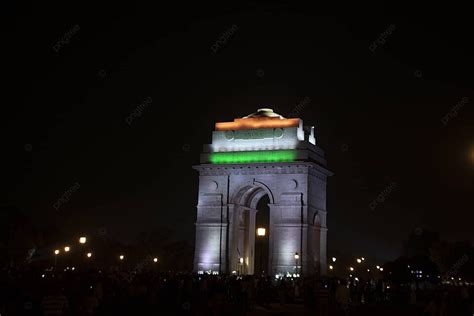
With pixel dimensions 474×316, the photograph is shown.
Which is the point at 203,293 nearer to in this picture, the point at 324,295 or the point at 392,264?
the point at 324,295

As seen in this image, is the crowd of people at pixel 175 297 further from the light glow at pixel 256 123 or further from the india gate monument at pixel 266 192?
the light glow at pixel 256 123

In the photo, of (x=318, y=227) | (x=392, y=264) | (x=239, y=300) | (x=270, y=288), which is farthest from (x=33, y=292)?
(x=392, y=264)

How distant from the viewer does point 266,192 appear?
54969 mm

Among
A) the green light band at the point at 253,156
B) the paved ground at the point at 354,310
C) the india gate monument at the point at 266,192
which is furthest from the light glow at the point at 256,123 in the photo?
the paved ground at the point at 354,310

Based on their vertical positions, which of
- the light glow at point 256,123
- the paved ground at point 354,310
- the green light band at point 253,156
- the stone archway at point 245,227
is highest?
the light glow at point 256,123

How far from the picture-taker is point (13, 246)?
6819 centimetres

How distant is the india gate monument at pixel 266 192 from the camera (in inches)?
2063

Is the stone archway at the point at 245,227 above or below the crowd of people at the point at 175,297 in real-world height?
above

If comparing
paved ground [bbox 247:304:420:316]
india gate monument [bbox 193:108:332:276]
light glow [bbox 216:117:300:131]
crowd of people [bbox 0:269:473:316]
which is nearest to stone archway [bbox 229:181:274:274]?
india gate monument [bbox 193:108:332:276]

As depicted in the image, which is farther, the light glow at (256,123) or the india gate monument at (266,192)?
the light glow at (256,123)

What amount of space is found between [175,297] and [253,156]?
26956 mm

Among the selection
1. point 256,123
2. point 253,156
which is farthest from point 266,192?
point 256,123

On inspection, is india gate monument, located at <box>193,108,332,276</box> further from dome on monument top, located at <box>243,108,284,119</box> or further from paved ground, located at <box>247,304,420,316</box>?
paved ground, located at <box>247,304,420,316</box>

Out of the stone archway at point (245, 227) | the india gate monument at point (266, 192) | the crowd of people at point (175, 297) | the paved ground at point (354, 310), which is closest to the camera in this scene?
the crowd of people at point (175, 297)
